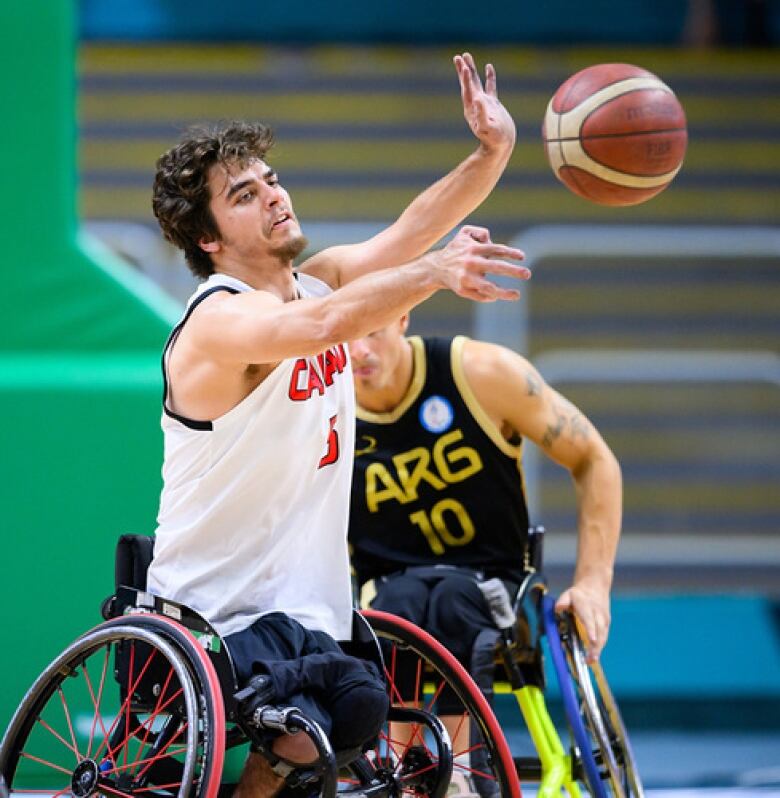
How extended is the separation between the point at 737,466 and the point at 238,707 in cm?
547

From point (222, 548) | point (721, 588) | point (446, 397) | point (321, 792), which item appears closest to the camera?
point (321, 792)

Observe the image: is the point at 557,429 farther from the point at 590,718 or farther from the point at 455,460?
the point at 590,718

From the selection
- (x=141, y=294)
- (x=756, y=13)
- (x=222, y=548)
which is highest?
(x=756, y=13)

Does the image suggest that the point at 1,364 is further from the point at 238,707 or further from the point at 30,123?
the point at 238,707

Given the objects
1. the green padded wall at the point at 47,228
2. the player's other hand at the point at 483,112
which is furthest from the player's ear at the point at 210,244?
the green padded wall at the point at 47,228

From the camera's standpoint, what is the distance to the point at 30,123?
4449 millimetres

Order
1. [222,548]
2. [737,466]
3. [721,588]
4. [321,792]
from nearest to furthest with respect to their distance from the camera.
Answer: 1. [321,792]
2. [222,548]
3. [721,588]
4. [737,466]

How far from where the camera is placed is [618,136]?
154 inches

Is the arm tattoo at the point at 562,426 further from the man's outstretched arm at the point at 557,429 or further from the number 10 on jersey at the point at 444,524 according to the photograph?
the number 10 on jersey at the point at 444,524

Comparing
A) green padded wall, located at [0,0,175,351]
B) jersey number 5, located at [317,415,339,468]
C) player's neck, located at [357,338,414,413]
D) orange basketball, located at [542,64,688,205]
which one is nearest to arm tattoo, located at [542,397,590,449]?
player's neck, located at [357,338,414,413]

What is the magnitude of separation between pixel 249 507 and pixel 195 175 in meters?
0.73

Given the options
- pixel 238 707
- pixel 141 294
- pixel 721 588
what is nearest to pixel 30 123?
pixel 141 294

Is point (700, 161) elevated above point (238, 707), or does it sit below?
above

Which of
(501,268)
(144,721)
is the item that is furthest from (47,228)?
(501,268)
